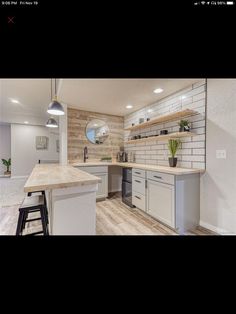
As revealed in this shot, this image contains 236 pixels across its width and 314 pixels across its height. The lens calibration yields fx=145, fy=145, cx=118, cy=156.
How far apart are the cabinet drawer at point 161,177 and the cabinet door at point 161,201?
0.05m

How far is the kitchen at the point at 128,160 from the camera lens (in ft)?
3.93

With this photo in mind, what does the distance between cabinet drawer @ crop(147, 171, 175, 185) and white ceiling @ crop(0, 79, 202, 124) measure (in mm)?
1082

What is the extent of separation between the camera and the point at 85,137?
3.07 metres

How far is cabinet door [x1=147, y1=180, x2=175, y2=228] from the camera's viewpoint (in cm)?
167

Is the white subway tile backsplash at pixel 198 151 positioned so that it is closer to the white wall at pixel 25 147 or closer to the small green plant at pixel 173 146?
the small green plant at pixel 173 146

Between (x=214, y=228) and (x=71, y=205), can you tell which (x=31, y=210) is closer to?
(x=71, y=205)

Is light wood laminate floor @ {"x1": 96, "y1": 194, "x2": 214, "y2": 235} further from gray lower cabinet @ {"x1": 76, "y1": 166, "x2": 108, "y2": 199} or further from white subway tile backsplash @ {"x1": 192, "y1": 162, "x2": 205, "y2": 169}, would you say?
white subway tile backsplash @ {"x1": 192, "y1": 162, "x2": 205, "y2": 169}

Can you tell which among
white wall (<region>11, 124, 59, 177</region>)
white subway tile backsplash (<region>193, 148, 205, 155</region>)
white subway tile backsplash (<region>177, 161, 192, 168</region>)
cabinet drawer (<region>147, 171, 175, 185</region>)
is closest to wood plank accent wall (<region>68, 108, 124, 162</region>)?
cabinet drawer (<region>147, 171, 175, 185</region>)

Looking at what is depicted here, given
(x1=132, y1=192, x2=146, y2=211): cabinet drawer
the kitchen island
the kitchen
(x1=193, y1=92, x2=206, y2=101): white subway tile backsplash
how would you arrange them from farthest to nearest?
(x1=132, y1=192, x2=146, y2=211): cabinet drawer, (x1=193, y1=92, x2=206, y2=101): white subway tile backsplash, the kitchen, the kitchen island

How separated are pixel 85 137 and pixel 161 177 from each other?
1889 mm
